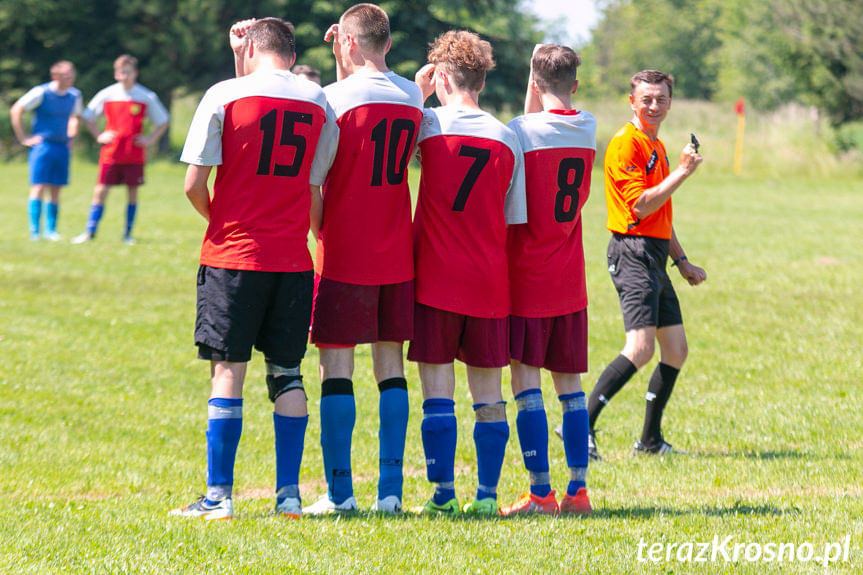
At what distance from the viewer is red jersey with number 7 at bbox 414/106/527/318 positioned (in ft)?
17.1

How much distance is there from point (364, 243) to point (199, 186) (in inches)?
32.5

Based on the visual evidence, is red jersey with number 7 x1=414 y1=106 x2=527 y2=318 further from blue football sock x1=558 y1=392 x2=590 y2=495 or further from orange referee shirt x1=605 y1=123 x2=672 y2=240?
orange referee shirt x1=605 y1=123 x2=672 y2=240

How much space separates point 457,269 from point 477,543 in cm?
133

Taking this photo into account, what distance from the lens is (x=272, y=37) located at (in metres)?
5.08

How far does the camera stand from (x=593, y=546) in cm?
473

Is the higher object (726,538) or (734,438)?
(726,538)

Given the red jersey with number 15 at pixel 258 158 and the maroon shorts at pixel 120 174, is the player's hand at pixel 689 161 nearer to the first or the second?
the red jersey with number 15 at pixel 258 158

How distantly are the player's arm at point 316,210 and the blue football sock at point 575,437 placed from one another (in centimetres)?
152

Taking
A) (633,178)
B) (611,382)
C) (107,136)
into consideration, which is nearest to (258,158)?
(633,178)

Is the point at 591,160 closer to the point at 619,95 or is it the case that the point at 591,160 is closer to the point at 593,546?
the point at 593,546

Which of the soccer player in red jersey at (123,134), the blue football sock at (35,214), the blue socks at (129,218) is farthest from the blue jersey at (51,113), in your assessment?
the blue socks at (129,218)

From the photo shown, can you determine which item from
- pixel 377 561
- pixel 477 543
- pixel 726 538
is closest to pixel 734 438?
pixel 726 538

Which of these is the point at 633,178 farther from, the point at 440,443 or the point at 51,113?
the point at 51,113

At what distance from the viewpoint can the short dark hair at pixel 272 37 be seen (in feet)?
16.6
